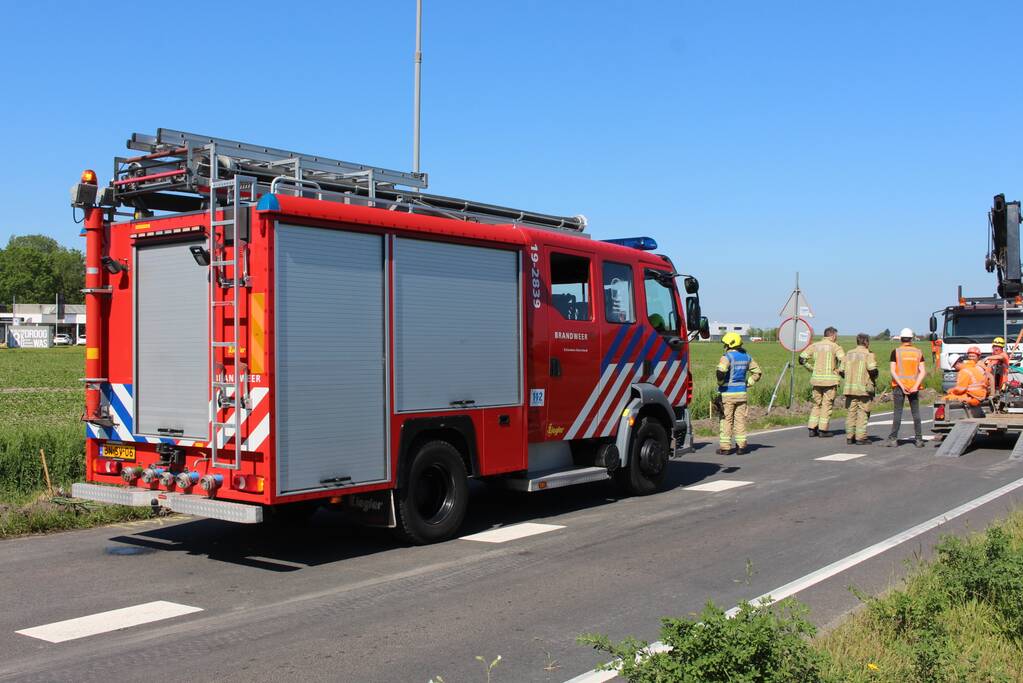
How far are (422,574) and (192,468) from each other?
6.75 feet

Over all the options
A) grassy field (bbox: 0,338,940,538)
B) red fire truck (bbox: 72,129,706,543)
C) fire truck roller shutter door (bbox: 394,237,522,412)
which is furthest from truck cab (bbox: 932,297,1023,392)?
fire truck roller shutter door (bbox: 394,237,522,412)

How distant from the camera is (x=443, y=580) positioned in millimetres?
7285

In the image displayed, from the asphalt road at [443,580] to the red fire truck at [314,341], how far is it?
0.56 meters

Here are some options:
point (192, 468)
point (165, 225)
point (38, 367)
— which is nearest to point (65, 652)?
point (192, 468)

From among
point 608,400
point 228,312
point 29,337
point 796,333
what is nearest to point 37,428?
point 228,312

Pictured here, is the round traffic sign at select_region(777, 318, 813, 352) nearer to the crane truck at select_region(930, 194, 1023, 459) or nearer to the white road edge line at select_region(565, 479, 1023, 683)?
the crane truck at select_region(930, 194, 1023, 459)

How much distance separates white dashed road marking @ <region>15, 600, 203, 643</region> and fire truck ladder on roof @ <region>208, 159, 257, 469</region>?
4.06 ft

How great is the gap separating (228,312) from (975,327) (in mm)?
20882

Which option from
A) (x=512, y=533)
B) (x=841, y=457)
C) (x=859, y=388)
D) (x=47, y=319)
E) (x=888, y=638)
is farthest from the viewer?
(x=47, y=319)

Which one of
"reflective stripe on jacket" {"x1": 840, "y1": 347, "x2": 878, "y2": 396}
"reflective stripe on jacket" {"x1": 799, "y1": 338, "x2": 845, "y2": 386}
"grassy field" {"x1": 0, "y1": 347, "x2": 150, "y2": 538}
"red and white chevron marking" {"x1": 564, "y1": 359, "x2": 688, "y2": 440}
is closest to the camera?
"grassy field" {"x1": 0, "y1": 347, "x2": 150, "y2": 538}

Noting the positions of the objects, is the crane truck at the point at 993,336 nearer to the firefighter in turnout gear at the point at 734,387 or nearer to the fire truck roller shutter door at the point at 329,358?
the firefighter in turnout gear at the point at 734,387

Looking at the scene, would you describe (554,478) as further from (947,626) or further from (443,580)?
(947,626)

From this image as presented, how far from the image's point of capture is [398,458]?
26.9 ft

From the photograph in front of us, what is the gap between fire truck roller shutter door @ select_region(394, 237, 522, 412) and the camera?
835cm
